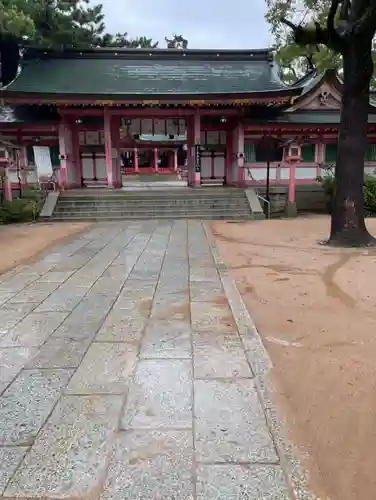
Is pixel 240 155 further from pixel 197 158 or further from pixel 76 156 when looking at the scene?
pixel 76 156

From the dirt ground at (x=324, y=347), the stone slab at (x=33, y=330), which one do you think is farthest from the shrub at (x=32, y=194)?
the stone slab at (x=33, y=330)

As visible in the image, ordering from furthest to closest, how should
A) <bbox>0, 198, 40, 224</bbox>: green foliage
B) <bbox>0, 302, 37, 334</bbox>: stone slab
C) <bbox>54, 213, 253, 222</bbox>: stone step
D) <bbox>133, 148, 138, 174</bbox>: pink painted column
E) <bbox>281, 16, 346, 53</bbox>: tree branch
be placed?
<bbox>133, 148, 138, 174</bbox>: pink painted column, <bbox>54, 213, 253, 222</bbox>: stone step, <bbox>0, 198, 40, 224</bbox>: green foliage, <bbox>281, 16, 346, 53</bbox>: tree branch, <bbox>0, 302, 37, 334</bbox>: stone slab

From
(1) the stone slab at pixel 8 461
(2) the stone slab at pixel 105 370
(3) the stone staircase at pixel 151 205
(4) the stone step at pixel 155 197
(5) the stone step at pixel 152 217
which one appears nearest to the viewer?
(1) the stone slab at pixel 8 461

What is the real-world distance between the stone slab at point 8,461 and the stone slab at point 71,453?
0.03 meters

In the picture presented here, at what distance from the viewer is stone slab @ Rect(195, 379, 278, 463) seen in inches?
76.6

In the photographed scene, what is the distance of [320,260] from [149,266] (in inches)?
112

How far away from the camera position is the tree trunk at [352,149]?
779 centimetres

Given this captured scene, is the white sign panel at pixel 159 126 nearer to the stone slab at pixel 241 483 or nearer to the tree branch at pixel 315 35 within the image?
the tree branch at pixel 315 35

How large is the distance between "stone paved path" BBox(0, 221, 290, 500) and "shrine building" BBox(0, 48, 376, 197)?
10641 millimetres

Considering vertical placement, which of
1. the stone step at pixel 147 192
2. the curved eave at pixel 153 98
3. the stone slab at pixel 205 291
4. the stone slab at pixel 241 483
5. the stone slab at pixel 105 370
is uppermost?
the curved eave at pixel 153 98

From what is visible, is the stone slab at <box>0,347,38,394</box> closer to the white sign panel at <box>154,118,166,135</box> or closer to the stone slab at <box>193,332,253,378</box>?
the stone slab at <box>193,332,253,378</box>

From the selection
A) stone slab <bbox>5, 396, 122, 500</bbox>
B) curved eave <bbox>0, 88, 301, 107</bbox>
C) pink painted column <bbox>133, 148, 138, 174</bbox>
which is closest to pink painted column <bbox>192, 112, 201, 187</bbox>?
curved eave <bbox>0, 88, 301, 107</bbox>

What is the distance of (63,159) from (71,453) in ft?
45.5

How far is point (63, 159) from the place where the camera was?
14.5 m
